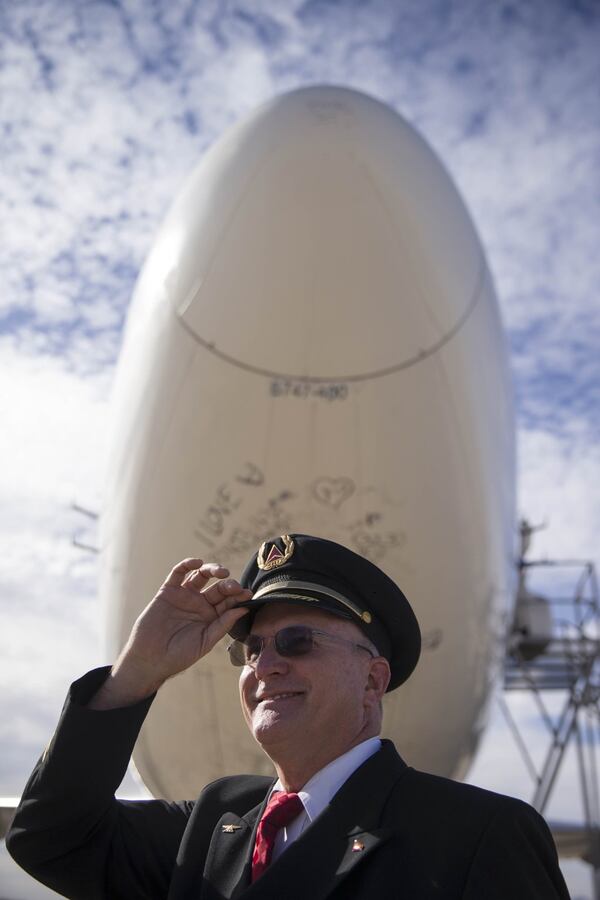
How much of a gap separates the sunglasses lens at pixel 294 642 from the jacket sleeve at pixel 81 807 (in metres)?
0.27

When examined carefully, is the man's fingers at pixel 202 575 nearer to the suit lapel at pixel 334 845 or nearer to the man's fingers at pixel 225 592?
the man's fingers at pixel 225 592

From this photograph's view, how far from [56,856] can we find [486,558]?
2791 millimetres

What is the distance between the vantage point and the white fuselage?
140 inches

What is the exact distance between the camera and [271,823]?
59.2 inches

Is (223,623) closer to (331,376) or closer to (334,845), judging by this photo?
(334,845)

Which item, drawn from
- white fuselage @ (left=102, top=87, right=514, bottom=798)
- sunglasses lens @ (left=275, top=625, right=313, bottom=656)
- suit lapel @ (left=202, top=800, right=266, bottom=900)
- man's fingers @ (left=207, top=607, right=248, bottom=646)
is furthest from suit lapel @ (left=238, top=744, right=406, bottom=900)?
white fuselage @ (left=102, top=87, right=514, bottom=798)

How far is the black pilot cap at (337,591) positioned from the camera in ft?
5.56

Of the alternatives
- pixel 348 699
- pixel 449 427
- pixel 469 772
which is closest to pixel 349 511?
pixel 449 427

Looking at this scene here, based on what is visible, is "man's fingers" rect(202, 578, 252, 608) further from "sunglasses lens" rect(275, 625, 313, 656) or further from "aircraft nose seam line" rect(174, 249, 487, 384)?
"aircraft nose seam line" rect(174, 249, 487, 384)

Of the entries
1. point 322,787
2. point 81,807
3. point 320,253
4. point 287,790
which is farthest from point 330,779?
point 320,253

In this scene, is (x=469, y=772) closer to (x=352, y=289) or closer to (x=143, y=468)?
(x=143, y=468)

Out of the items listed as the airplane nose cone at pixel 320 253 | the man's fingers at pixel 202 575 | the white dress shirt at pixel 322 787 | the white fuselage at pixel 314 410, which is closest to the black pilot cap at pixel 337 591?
the man's fingers at pixel 202 575

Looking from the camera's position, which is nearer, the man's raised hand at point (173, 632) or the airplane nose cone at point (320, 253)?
the man's raised hand at point (173, 632)

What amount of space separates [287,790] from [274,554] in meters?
0.49
